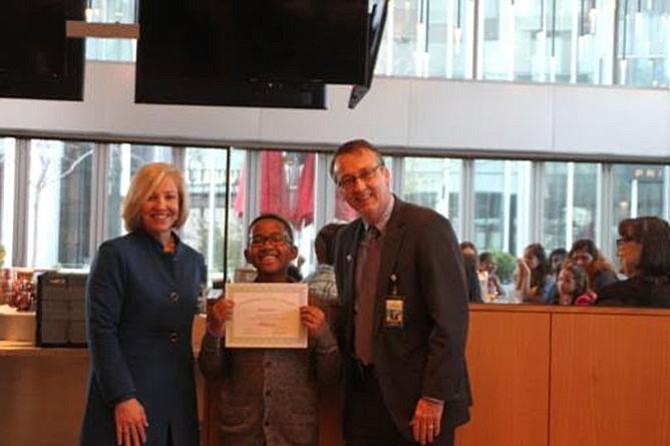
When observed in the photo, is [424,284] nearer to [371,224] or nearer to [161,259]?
[371,224]

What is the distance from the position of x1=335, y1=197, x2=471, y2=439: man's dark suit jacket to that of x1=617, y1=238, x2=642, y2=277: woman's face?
3.21 ft

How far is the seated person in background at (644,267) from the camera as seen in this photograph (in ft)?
10.4

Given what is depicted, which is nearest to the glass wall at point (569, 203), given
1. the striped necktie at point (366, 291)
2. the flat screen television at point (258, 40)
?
the flat screen television at point (258, 40)

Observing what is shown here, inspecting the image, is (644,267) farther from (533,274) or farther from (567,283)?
(533,274)

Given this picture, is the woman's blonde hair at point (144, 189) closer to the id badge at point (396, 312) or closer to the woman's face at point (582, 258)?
the id badge at point (396, 312)

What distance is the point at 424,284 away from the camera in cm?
256

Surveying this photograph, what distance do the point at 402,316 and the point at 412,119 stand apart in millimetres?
7221

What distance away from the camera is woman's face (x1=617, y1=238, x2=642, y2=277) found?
328 cm

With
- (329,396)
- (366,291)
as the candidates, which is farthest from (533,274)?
(366,291)

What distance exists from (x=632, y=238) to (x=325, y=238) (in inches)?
46.6

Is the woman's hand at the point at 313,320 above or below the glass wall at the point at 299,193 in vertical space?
below

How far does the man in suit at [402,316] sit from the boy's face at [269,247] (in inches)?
8.9

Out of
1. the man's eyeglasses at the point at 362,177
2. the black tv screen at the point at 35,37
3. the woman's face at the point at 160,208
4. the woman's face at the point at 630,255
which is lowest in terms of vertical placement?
the woman's face at the point at 630,255

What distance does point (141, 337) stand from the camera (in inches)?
101
